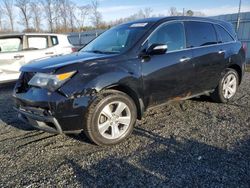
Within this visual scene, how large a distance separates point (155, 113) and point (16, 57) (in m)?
4.45

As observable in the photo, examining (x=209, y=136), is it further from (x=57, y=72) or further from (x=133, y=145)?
(x=57, y=72)

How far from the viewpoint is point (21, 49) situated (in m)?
7.56

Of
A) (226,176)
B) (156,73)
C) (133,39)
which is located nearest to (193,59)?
(156,73)

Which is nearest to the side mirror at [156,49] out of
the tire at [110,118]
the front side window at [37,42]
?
the tire at [110,118]

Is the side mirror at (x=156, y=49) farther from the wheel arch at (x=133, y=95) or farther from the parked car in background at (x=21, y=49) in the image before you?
the parked car in background at (x=21, y=49)

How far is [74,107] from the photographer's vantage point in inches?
133

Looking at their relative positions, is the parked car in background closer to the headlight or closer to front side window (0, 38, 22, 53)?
front side window (0, 38, 22, 53)

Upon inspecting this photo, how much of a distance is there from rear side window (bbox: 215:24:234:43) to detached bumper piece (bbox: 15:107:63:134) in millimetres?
3647

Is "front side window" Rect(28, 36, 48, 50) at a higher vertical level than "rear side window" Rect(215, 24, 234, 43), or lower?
lower

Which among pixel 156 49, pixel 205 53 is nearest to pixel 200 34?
pixel 205 53

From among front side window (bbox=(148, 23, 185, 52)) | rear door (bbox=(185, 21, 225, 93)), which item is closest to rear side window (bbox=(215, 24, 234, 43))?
rear door (bbox=(185, 21, 225, 93))

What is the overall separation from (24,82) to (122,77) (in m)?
1.48

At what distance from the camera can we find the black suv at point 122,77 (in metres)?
3.41

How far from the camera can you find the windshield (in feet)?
13.5
